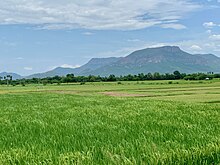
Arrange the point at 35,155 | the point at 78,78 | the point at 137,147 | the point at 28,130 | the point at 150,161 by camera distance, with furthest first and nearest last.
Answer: the point at 78,78, the point at 28,130, the point at 137,147, the point at 35,155, the point at 150,161

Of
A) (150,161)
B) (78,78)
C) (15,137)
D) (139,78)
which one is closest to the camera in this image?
(150,161)

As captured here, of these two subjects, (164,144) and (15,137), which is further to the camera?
(15,137)

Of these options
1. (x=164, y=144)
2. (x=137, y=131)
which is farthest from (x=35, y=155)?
(x=137, y=131)

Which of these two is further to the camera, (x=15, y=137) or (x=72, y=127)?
(x=72, y=127)

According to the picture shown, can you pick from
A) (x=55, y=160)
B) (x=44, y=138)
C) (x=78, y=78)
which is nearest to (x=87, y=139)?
(x=44, y=138)

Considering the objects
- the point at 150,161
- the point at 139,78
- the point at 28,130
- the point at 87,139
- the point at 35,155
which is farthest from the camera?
the point at 139,78

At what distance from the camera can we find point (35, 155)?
7012 millimetres

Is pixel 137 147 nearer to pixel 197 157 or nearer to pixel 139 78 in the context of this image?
pixel 197 157

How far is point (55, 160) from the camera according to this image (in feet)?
21.6

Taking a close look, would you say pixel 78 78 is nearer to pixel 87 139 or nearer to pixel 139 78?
pixel 139 78

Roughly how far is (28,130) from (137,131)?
3768 mm

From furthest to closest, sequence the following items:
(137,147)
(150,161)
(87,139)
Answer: (87,139) < (137,147) < (150,161)

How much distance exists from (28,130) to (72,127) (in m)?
1.50

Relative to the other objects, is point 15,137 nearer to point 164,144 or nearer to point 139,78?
point 164,144
